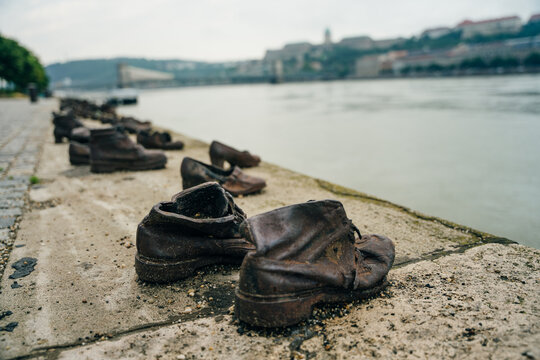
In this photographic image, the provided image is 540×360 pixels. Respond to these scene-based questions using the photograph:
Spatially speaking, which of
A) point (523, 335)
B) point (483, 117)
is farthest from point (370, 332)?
point (483, 117)

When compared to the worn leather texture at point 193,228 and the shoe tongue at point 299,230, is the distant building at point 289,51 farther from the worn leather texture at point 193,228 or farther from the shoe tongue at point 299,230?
the shoe tongue at point 299,230

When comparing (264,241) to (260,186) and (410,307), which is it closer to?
(410,307)

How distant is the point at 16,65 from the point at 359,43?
120 metres

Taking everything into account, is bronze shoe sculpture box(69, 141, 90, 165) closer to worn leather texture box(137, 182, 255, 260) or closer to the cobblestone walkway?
the cobblestone walkway

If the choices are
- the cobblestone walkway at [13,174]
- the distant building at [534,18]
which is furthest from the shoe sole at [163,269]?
the distant building at [534,18]

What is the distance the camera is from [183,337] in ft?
5.05

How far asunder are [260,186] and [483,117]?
11285mm

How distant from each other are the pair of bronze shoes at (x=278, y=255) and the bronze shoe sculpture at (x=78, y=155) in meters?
3.39

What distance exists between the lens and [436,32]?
13038 centimetres

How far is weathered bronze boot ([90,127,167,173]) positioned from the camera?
14.6ft

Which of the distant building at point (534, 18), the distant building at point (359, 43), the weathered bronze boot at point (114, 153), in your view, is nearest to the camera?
the weathered bronze boot at point (114, 153)

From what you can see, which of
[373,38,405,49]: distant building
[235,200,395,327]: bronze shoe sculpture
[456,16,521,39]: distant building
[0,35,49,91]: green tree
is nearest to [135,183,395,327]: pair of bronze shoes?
[235,200,395,327]: bronze shoe sculpture

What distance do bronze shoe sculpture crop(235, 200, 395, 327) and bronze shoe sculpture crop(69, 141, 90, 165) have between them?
13.2 ft

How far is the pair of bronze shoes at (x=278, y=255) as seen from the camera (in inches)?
61.0
